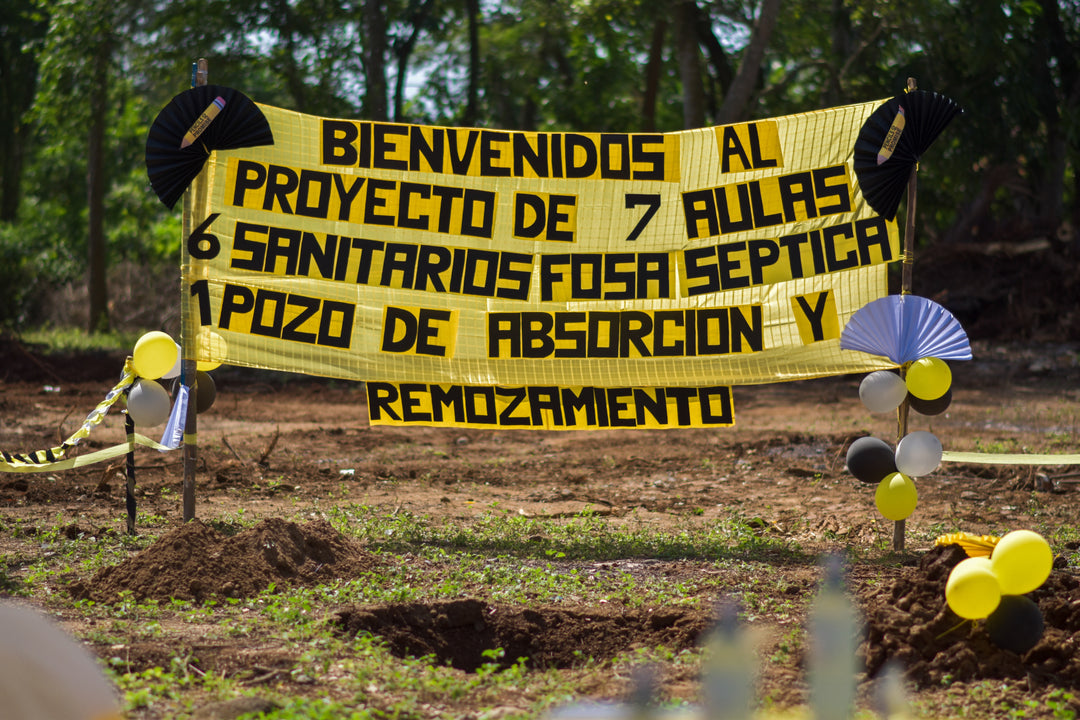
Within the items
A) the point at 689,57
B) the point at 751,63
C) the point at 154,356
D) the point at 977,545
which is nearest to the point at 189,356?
the point at 154,356

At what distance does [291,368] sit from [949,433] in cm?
747

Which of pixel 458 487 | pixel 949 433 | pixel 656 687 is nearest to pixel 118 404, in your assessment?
pixel 458 487

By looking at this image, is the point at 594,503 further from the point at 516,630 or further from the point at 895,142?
the point at 895,142

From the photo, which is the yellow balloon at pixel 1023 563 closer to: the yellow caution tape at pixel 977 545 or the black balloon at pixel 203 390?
the yellow caution tape at pixel 977 545

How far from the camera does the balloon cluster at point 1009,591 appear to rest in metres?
4.20

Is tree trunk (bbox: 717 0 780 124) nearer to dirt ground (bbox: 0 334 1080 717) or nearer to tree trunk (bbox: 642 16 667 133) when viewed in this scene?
tree trunk (bbox: 642 16 667 133)

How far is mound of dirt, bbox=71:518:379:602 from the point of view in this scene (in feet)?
17.3

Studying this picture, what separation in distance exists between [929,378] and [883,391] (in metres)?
0.28

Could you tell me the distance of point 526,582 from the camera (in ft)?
18.7

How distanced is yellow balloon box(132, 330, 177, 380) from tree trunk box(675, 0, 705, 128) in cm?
1287

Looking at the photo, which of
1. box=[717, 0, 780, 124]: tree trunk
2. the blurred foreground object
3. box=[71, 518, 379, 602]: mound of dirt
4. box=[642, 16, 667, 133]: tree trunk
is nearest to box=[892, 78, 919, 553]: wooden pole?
box=[71, 518, 379, 602]: mound of dirt

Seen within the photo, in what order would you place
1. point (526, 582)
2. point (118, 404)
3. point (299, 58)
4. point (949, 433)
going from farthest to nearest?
point (299, 58), point (118, 404), point (949, 433), point (526, 582)

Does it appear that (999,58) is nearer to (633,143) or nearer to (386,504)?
(633,143)

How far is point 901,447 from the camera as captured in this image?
6.20m
